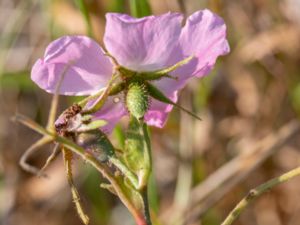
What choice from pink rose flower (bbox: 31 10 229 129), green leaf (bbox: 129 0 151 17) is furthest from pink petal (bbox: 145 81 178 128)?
green leaf (bbox: 129 0 151 17)

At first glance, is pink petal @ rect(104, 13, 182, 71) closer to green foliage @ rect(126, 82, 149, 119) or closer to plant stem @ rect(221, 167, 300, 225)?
green foliage @ rect(126, 82, 149, 119)

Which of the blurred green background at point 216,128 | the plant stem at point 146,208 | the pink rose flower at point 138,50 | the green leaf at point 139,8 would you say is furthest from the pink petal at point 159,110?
the blurred green background at point 216,128

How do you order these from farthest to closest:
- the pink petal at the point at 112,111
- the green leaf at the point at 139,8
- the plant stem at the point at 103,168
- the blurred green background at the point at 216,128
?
the blurred green background at the point at 216,128 → the green leaf at the point at 139,8 → the pink petal at the point at 112,111 → the plant stem at the point at 103,168

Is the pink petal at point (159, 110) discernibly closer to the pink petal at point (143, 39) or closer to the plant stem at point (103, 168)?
the pink petal at point (143, 39)

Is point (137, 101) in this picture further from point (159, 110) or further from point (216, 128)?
point (216, 128)

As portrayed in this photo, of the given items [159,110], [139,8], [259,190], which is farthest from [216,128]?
[259,190]
